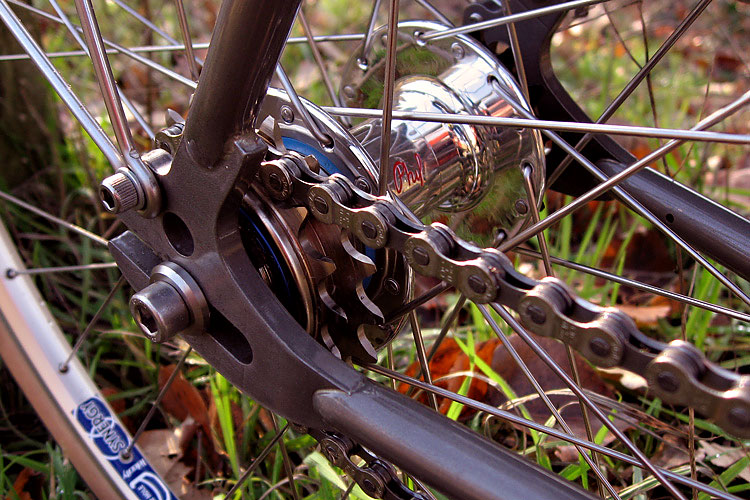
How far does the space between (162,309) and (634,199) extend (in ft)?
1.62

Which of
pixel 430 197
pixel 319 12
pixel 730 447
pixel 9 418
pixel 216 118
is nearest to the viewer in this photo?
pixel 216 118

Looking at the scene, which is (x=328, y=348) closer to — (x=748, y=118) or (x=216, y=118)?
(x=216, y=118)

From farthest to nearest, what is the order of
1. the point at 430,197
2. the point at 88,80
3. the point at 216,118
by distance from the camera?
the point at 88,80, the point at 430,197, the point at 216,118

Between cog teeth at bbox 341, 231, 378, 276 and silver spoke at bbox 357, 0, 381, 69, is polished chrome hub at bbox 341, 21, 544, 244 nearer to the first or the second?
silver spoke at bbox 357, 0, 381, 69

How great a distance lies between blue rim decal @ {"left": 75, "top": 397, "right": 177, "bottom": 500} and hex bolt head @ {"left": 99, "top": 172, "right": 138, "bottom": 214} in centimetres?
42

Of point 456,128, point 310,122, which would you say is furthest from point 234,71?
point 456,128

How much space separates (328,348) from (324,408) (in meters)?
0.10

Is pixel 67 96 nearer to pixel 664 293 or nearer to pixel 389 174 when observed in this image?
pixel 389 174

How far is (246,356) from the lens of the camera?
2.24 feet

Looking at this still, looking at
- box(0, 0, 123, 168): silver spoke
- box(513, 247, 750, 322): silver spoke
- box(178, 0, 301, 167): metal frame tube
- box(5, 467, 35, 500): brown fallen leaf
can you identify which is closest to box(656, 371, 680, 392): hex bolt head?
box(513, 247, 750, 322): silver spoke

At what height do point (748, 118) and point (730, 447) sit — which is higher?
point (748, 118)

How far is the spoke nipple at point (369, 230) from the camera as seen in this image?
1.93 ft

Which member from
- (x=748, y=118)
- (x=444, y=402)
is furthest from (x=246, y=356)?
(x=748, y=118)

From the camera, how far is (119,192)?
629 millimetres
